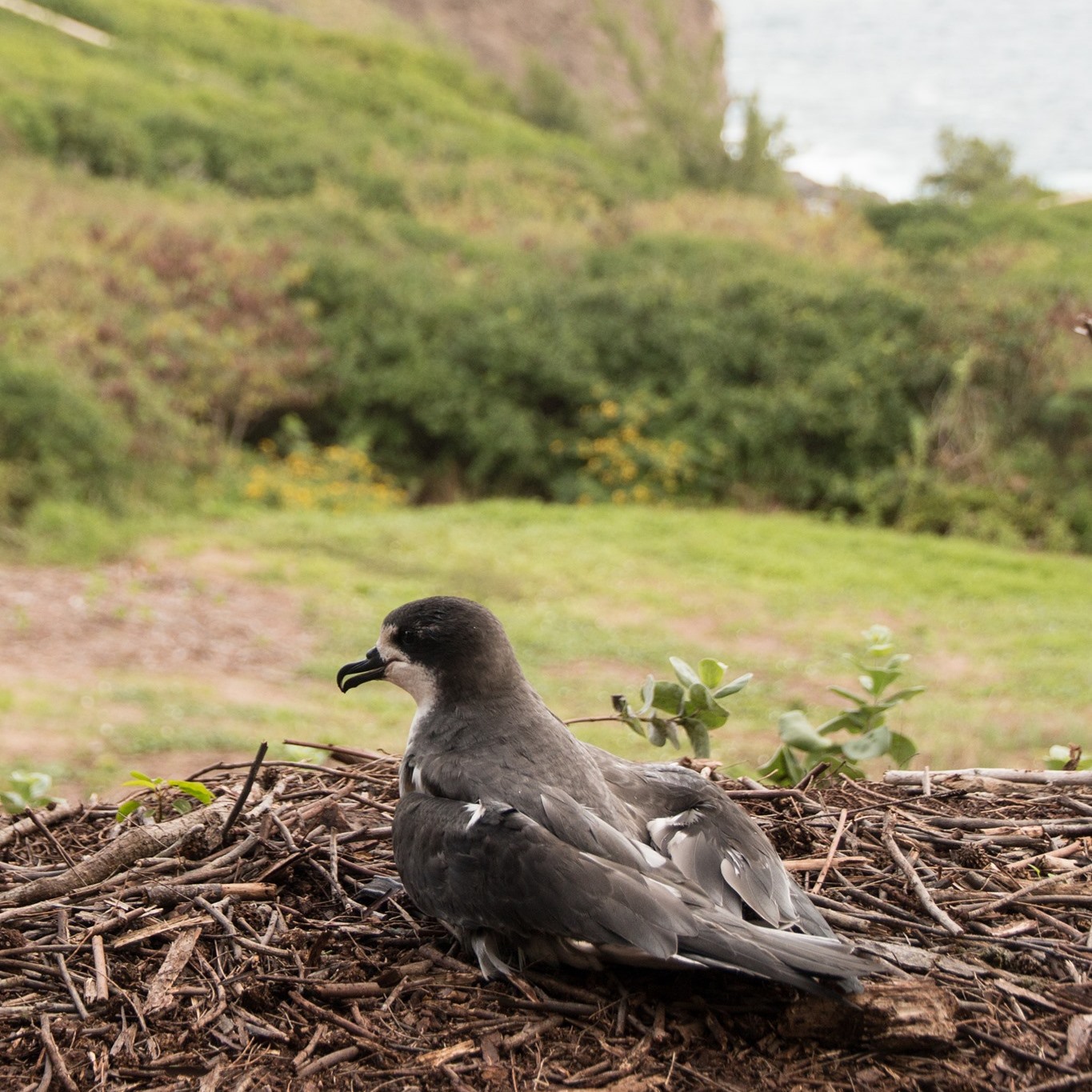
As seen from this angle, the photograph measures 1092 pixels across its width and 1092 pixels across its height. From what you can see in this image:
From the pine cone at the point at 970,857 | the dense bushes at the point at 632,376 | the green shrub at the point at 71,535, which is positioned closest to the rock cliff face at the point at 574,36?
the dense bushes at the point at 632,376

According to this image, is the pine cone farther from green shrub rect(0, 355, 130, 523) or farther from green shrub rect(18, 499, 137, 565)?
green shrub rect(0, 355, 130, 523)

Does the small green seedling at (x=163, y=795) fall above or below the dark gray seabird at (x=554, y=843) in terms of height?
below

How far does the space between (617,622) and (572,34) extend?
35.0m

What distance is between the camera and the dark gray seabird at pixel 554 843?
7.22 ft

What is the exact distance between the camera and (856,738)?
355 cm

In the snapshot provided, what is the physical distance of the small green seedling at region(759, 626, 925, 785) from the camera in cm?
342

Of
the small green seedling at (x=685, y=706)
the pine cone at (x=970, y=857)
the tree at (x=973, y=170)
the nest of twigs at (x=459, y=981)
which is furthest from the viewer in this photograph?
the tree at (x=973, y=170)

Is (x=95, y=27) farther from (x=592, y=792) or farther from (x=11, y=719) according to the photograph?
(x=592, y=792)

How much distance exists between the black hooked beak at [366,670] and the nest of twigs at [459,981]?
1.18ft

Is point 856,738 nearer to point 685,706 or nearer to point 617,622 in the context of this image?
point 685,706

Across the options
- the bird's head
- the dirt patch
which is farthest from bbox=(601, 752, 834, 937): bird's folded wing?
the dirt patch

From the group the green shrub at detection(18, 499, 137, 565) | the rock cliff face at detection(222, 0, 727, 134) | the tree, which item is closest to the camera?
the green shrub at detection(18, 499, 137, 565)

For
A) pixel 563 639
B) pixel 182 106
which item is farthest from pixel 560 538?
pixel 182 106

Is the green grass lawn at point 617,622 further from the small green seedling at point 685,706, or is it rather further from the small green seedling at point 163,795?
the small green seedling at point 163,795
